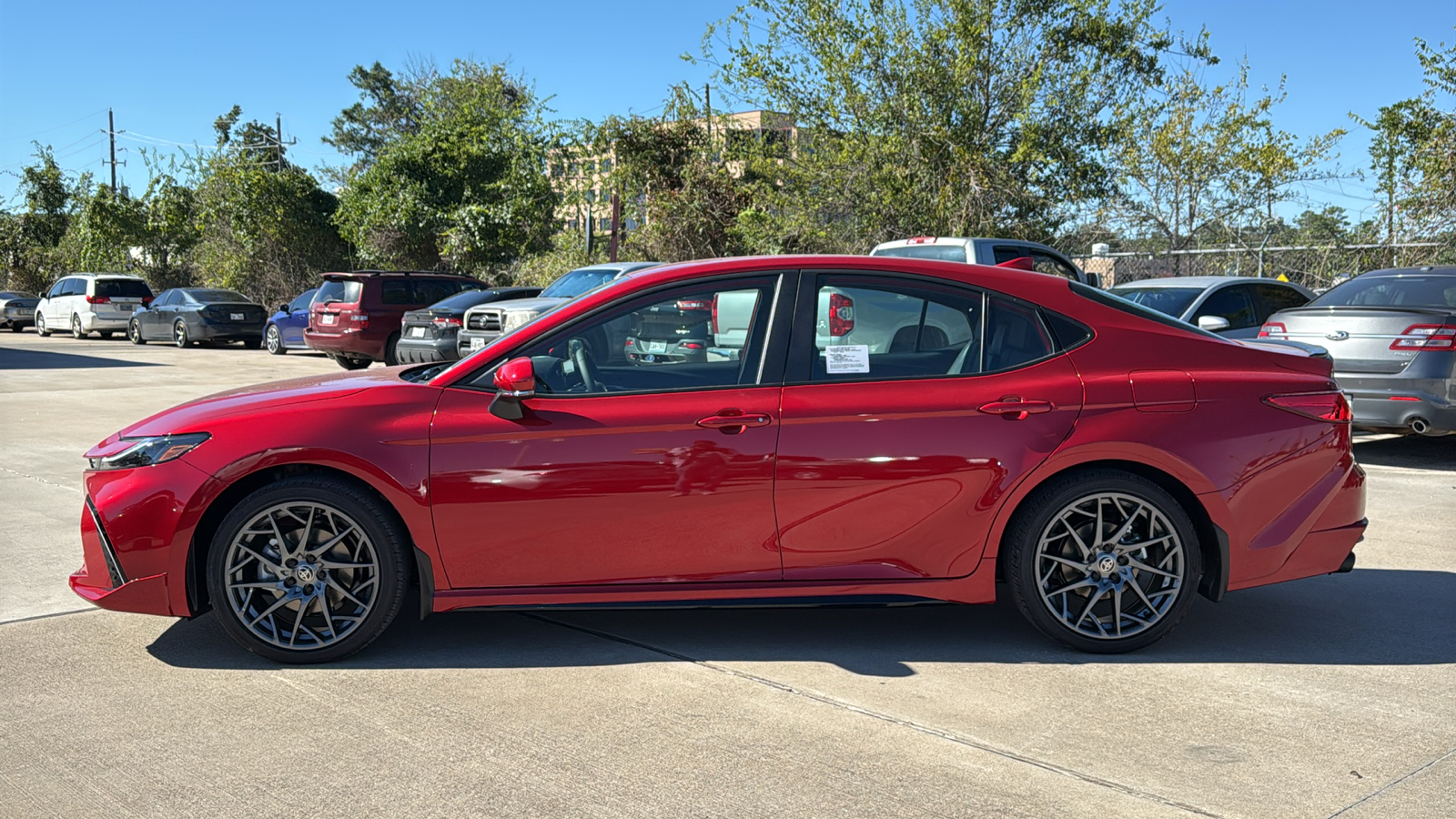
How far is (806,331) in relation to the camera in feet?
14.9

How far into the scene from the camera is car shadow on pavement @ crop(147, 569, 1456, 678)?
4562 mm

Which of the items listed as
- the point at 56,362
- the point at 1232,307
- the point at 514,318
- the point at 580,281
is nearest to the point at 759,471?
the point at 1232,307

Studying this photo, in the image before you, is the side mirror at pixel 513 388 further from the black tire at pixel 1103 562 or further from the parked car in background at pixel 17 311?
the parked car in background at pixel 17 311

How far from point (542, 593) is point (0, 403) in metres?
12.3

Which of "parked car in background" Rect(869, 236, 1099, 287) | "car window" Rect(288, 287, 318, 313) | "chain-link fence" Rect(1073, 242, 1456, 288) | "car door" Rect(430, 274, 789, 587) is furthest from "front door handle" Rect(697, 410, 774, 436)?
"car window" Rect(288, 287, 318, 313)

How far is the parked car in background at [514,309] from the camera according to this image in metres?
14.7

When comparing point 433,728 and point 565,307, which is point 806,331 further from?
point 433,728

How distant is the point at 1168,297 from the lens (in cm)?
1152

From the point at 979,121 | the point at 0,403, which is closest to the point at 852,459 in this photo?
the point at 0,403

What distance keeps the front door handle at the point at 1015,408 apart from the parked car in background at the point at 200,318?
25774mm

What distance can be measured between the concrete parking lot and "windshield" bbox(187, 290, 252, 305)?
77.3ft

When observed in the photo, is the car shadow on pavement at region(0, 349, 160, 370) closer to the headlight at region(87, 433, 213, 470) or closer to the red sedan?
the headlight at region(87, 433, 213, 470)

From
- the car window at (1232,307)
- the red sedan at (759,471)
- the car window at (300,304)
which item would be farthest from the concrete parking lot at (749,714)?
the car window at (300,304)

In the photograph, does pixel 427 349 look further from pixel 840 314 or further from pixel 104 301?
pixel 104 301
